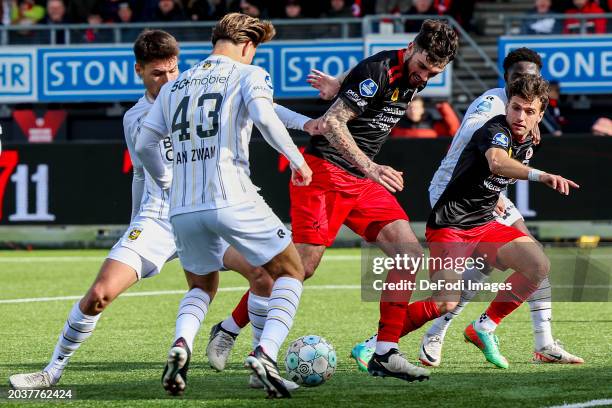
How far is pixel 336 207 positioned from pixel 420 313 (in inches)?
35.9

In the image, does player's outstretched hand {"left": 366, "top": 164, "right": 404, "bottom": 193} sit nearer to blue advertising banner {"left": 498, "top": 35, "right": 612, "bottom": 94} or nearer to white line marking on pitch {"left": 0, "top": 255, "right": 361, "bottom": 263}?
white line marking on pitch {"left": 0, "top": 255, "right": 361, "bottom": 263}

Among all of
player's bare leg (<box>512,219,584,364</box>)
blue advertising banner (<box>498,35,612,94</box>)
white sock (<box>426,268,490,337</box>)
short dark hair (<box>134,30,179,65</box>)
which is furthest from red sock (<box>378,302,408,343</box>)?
blue advertising banner (<box>498,35,612,94</box>)

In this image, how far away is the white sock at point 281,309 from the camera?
662 centimetres

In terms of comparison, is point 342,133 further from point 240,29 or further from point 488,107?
point 488,107

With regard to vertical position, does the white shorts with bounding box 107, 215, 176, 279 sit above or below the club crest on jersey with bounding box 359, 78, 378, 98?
below

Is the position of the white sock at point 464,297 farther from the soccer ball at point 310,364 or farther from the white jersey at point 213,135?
the white jersey at point 213,135

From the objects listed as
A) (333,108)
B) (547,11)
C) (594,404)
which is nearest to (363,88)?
(333,108)

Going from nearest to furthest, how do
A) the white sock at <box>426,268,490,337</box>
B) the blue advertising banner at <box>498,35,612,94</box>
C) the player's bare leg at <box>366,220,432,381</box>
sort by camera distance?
the player's bare leg at <box>366,220,432,381</box>, the white sock at <box>426,268,490,337</box>, the blue advertising banner at <box>498,35,612,94</box>

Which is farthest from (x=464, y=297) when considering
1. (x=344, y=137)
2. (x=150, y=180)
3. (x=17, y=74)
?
(x=17, y=74)

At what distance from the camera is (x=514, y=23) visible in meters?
21.2

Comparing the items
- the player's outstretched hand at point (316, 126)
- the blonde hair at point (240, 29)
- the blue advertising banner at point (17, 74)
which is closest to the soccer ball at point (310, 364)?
the player's outstretched hand at point (316, 126)

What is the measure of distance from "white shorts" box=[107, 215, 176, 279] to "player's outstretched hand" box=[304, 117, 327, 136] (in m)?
1.14

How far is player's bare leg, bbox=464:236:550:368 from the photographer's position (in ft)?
26.8

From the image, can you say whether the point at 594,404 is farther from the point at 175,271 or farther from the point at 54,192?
the point at 54,192
